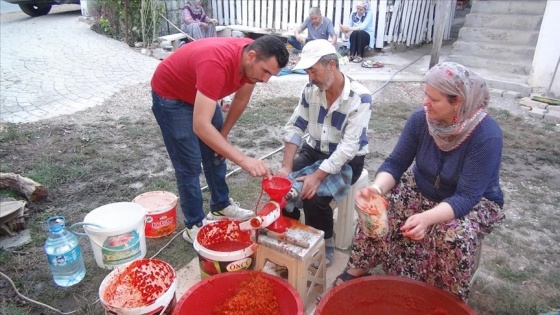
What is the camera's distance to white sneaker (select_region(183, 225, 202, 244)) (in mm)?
2762

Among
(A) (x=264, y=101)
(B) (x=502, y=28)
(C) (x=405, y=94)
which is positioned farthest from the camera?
(B) (x=502, y=28)

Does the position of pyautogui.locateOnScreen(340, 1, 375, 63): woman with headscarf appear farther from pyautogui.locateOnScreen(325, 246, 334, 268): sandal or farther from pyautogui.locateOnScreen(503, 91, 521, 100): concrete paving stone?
pyautogui.locateOnScreen(325, 246, 334, 268): sandal

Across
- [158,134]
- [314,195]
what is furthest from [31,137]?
[314,195]

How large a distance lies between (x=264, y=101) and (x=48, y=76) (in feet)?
10.8

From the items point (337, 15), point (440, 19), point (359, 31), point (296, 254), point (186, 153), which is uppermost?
point (440, 19)

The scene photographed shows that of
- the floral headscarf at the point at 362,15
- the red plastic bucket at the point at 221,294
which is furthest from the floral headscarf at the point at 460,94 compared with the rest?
the floral headscarf at the point at 362,15

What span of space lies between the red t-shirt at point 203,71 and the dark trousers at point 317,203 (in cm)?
61

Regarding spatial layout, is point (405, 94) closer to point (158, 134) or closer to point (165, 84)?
point (158, 134)

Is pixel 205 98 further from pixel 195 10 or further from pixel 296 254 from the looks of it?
pixel 195 10

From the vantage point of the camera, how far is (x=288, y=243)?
6.82ft

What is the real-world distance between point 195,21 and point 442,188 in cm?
778

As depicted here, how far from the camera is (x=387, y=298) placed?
1.94 meters

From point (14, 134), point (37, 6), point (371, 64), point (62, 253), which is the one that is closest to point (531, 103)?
point (371, 64)

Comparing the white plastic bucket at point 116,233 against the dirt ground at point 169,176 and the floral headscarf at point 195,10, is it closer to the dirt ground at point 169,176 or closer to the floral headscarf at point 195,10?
the dirt ground at point 169,176
